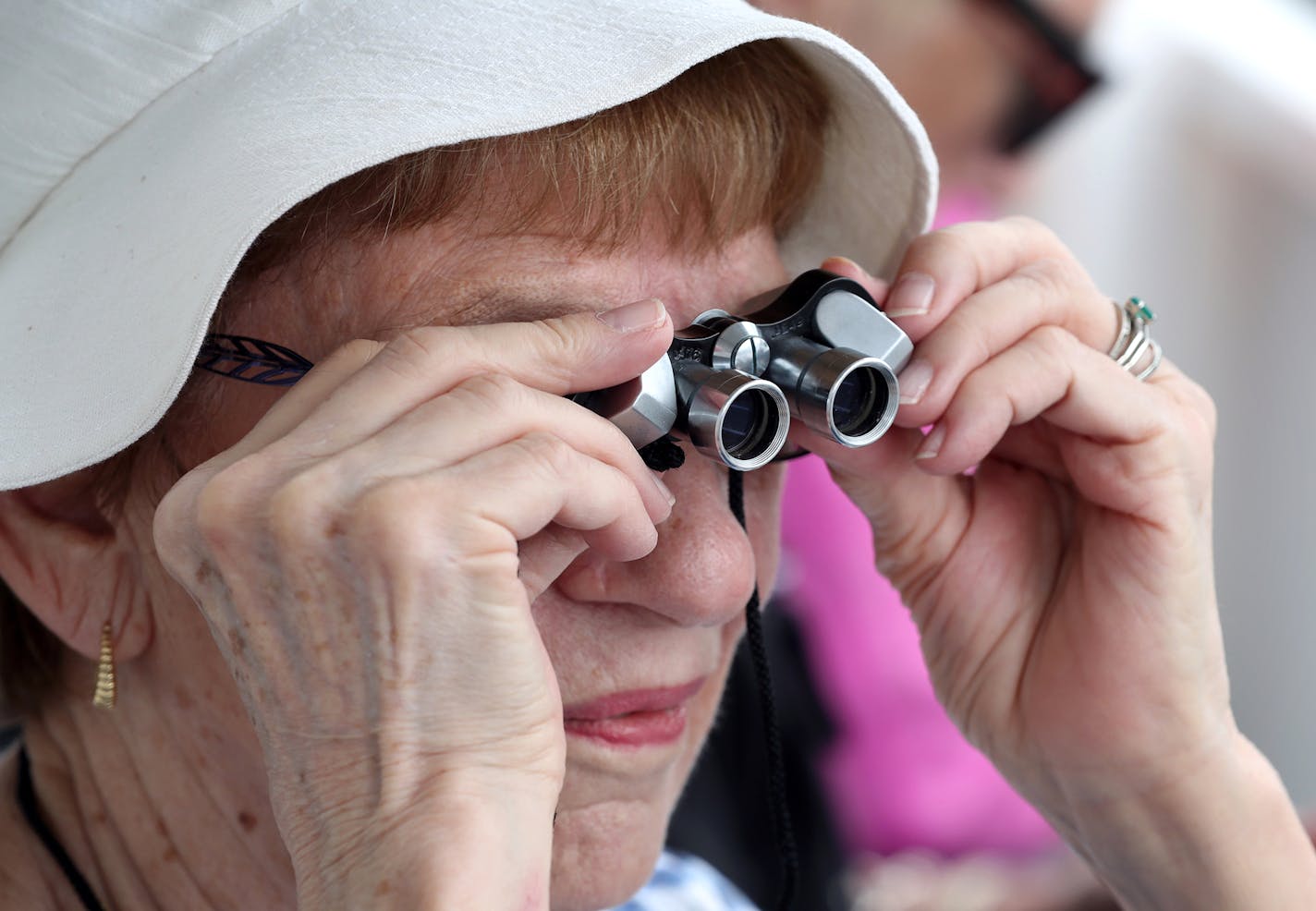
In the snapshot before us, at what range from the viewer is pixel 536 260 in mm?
1137

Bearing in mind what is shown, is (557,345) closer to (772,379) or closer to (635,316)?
(635,316)

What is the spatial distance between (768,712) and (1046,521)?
396mm

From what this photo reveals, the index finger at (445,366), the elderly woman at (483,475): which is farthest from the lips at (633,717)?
the index finger at (445,366)

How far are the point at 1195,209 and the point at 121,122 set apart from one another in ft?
13.1

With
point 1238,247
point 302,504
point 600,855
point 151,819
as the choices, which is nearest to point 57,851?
point 151,819

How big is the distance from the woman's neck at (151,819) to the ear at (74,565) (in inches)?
3.4

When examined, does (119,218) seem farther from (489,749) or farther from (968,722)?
(968,722)

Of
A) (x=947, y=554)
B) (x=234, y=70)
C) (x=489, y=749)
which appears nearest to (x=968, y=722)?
(x=947, y=554)

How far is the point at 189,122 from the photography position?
1.07 metres

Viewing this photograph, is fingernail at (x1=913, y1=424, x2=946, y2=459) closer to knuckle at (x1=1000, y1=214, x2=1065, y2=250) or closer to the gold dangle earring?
knuckle at (x1=1000, y1=214, x2=1065, y2=250)

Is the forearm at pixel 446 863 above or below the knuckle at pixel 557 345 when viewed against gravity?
below

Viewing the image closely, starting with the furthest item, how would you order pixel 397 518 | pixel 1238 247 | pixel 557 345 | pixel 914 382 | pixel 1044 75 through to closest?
pixel 1238 247, pixel 1044 75, pixel 914 382, pixel 557 345, pixel 397 518

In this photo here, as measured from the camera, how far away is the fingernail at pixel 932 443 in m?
1.26

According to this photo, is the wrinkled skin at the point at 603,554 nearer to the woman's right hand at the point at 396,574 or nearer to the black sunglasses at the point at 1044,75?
the woman's right hand at the point at 396,574
